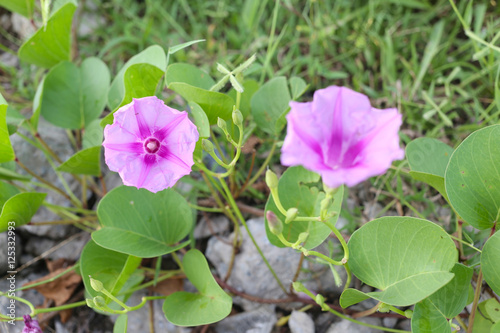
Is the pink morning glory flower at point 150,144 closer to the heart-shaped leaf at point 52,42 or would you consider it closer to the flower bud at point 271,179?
the flower bud at point 271,179

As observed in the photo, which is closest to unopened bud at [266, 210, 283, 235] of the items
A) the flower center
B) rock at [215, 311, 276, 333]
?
the flower center

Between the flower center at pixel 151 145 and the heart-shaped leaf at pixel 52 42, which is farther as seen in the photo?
the heart-shaped leaf at pixel 52 42

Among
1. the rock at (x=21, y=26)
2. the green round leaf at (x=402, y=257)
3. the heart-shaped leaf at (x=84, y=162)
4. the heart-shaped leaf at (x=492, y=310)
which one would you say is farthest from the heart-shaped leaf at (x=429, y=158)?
the rock at (x=21, y=26)

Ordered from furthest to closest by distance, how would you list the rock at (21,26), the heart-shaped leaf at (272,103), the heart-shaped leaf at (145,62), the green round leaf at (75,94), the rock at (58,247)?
the rock at (21,26) → the rock at (58,247) → the green round leaf at (75,94) → the heart-shaped leaf at (272,103) → the heart-shaped leaf at (145,62)

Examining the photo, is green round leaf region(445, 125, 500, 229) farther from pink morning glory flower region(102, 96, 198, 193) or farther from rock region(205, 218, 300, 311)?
pink morning glory flower region(102, 96, 198, 193)

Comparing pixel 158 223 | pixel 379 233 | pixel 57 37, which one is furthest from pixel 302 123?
pixel 57 37

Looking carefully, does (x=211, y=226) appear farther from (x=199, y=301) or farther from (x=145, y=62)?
(x=145, y=62)
